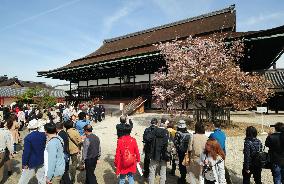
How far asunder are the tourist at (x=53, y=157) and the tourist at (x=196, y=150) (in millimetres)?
3019

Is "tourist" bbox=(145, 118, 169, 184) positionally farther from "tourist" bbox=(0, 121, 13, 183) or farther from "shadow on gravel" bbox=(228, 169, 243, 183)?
"tourist" bbox=(0, 121, 13, 183)

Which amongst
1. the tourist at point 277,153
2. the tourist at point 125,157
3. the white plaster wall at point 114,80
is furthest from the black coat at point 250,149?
the white plaster wall at point 114,80

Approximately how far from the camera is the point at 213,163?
6.11 meters

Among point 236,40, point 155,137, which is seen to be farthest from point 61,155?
point 236,40

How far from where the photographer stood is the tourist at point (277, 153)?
651cm

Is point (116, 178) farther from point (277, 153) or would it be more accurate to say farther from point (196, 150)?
point (277, 153)

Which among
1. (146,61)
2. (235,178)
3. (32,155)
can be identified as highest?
(146,61)

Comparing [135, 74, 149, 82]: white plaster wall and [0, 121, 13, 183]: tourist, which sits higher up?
[135, 74, 149, 82]: white plaster wall

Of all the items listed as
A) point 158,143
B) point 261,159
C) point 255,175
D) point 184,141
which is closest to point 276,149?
point 261,159

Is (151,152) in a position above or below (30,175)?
above

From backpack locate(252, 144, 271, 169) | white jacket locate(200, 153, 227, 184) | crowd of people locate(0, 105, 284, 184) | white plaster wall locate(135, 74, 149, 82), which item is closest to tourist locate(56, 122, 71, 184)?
crowd of people locate(0, 105, 284, 184)

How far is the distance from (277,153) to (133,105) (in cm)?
2005

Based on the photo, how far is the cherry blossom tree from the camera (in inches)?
648

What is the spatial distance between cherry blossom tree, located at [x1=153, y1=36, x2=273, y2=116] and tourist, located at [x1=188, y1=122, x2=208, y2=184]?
9.64m
